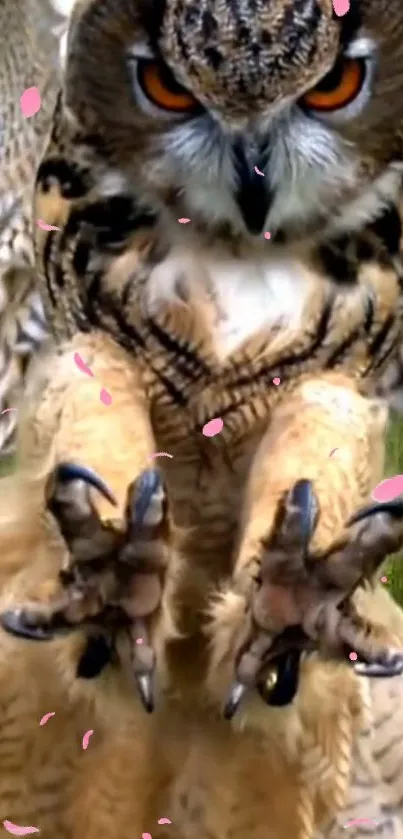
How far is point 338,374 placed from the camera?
95cm

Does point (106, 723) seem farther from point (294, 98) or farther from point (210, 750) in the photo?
point (294, 98)

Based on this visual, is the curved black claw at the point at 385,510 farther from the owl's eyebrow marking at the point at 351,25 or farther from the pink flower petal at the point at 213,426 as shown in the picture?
the owl's eyebrow marking at the point at 351,25

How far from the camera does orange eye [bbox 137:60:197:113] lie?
0.81 meters

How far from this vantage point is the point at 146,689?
82cm

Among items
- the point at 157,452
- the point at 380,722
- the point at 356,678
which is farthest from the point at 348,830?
the point at 157,452

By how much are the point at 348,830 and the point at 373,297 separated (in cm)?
58

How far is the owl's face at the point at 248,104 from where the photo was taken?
0.77 m

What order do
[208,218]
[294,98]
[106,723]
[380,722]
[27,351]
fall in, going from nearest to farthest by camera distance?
[294,98]
[208,218]
[106,723]
[380,722]
[27,351]

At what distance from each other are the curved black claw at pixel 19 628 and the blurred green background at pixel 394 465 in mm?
457

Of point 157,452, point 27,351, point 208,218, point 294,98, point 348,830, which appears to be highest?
point 294,98

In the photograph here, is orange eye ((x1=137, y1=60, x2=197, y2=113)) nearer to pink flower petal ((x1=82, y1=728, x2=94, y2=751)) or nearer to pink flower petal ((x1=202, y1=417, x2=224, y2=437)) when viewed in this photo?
pink flower petal ((x1=202, y1=417, x2=224, y2=437))

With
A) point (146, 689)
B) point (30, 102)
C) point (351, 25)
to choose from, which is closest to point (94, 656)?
point (146, 689)

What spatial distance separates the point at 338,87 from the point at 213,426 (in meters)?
0.24

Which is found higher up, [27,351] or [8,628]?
[8,628]
